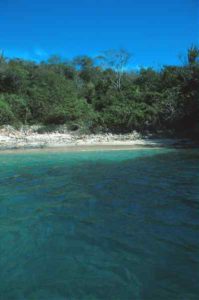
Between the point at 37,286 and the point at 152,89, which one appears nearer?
the point at 37,286

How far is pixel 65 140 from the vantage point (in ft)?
66.3

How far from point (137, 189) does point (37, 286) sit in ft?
14.9

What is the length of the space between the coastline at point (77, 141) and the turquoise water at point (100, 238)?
28.0 ft

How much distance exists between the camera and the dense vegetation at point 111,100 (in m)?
23.2

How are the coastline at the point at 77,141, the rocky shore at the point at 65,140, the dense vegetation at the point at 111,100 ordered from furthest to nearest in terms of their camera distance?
the dense vegetation at the point at 111,100, the rocky shore at the point at 65,140, the coastline at the point at 77,141

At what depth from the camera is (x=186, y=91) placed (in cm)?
2472

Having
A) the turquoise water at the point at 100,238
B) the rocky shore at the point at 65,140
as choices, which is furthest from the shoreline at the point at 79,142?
the turquoise water at the point at 100,238

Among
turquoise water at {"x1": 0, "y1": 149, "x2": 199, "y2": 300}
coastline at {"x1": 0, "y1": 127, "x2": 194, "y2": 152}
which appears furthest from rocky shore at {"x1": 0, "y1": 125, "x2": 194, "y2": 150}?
turquoise water at {"x1": 0, "y1": 149, "x2": 199, "y2": 300}

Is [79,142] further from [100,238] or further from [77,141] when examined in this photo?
[100,238]

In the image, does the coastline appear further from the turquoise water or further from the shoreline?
the turquoise water

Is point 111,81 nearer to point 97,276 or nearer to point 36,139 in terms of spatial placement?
point 36,139

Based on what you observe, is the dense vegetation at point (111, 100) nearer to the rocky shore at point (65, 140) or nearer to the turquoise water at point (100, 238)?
the rocky shore at point (65, 140)

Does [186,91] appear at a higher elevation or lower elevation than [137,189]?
higher

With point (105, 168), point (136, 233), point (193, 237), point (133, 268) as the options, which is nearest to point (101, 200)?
point (136, 233)
